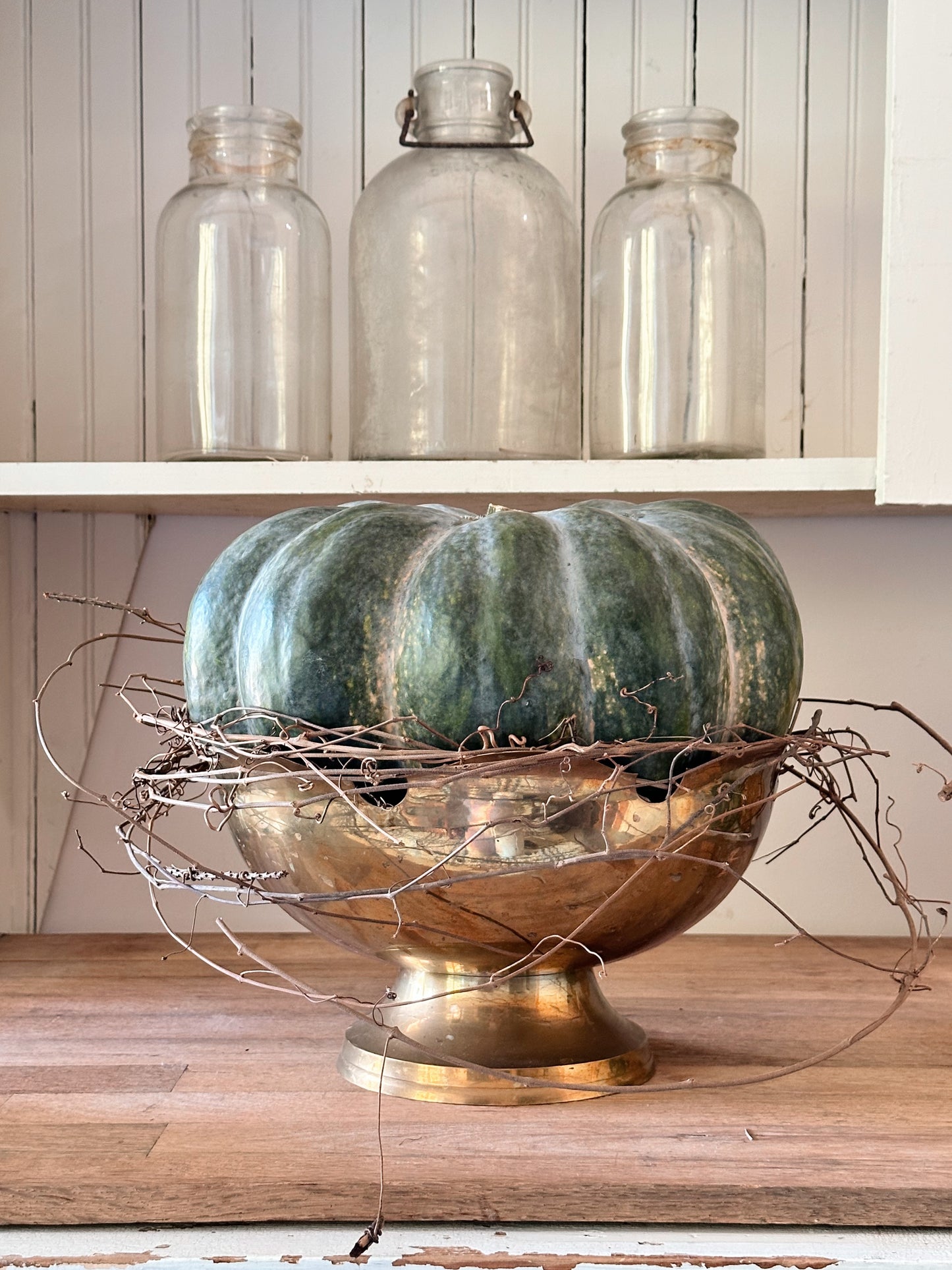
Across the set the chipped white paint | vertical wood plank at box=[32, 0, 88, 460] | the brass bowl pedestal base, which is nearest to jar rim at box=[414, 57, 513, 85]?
vertical wood plank at box=[32, 0, 88, 460]

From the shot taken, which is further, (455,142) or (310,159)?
(310,159)

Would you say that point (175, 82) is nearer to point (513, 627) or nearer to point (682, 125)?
point (682, 125)

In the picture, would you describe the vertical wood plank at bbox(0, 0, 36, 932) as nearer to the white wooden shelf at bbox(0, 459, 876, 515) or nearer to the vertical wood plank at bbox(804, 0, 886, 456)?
the white wooden shelf at bbox(0, 459, 876, 515)

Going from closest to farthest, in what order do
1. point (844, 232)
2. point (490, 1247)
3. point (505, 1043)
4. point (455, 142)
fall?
1. point (490, 1247)
2. point (505, 1043)
3. point (455, 142)
4. point (844, 232)

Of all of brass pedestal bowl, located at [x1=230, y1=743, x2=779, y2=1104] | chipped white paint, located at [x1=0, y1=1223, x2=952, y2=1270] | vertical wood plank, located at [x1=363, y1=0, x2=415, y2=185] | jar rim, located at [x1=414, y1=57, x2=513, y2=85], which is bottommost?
chipped white paint, located at [x1=0, y1=1223, x2=952, y2=1270]

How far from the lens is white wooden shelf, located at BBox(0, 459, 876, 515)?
761mm

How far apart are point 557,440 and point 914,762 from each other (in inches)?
14.4

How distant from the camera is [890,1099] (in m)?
0.58

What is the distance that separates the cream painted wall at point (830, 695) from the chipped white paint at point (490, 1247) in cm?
51

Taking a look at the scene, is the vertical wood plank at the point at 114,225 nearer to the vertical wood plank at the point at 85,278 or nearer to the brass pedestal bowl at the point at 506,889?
the vertical wood plank at the point at 85,278

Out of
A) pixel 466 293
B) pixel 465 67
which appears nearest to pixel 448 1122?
pixel 466 293

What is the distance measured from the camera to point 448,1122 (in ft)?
1.77

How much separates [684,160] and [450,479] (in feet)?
0.98

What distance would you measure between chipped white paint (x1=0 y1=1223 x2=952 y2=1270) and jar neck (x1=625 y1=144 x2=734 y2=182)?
0.67m
